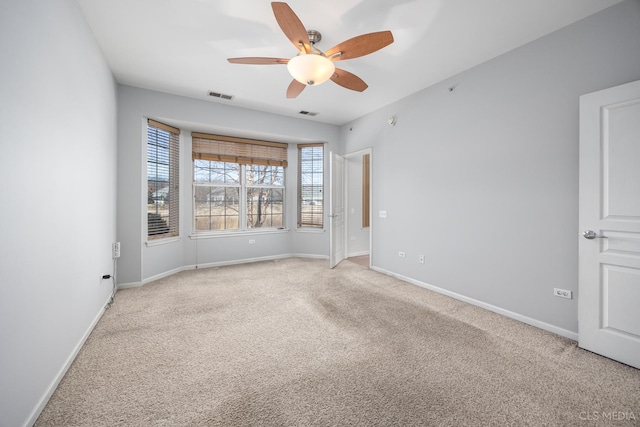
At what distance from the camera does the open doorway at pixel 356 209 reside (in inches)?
220

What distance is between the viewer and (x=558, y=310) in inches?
94.0

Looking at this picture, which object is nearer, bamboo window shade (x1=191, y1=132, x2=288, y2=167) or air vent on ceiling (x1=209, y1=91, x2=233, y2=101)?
air vent on ceiling (x1=209, y1=91, x2=233, y2=101)

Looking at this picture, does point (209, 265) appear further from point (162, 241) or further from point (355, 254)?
point (355, 254)

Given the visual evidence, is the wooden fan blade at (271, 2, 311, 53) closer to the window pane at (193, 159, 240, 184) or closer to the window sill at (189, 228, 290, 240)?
the window pane at (193, 159, 240, 184)

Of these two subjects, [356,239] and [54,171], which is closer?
[54,171]

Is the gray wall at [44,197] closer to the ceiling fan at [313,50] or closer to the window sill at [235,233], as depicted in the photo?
the ceiling fan at [313,50]

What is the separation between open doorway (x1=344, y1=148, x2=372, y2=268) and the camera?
558 cm

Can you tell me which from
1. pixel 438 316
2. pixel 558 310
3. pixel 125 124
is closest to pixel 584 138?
pixel 558 310

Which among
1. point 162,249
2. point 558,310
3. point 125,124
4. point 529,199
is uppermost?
point 125,124

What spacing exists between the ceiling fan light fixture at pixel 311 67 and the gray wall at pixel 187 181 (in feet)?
8.54

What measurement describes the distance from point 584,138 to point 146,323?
4.34 m

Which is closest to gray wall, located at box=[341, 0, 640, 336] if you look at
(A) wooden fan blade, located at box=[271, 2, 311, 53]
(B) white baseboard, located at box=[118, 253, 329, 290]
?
(A) wooden fan blade, located at box=[271, 2, 311, 53]

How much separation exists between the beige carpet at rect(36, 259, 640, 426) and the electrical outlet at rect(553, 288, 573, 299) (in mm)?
399

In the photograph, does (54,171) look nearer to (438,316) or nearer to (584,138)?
(438,316)
